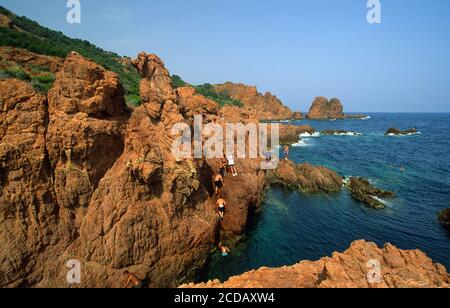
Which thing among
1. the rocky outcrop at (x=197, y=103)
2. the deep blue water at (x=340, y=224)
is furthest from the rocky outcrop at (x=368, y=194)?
the rocky outcrop at (x=197, y=103)

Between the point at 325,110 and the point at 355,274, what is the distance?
525ft

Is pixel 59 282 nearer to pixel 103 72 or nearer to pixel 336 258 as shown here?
pixel 103 72

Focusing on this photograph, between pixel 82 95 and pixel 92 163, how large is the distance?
131 inches

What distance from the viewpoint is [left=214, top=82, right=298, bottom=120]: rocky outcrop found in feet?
443

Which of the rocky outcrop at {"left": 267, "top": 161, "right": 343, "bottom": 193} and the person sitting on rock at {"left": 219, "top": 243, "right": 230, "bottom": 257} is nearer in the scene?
the person sitting on rock at {"left": 219, "top": 243, "right": 230, "bottom": 257}

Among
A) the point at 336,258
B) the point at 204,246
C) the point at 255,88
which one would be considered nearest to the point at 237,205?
the point at 204,246

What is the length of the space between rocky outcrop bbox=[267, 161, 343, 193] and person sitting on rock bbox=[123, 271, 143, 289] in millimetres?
22163

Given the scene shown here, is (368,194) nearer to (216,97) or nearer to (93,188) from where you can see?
(93,188)

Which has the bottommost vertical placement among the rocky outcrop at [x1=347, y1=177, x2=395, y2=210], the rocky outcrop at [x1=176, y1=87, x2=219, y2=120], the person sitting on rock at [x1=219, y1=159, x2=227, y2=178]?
the rocky outcrop at [x1=347, y1=177, x2=395, y2=210]

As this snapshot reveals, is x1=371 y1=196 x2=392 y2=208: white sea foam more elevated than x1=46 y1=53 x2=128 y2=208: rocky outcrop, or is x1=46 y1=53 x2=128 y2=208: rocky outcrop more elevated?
x1=46 y1=53 x2=128 y2=208: rocky outcrop

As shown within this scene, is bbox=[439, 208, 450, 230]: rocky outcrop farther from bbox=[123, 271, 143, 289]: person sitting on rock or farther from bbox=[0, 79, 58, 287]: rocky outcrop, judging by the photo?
bbox=[0, 79, 58, 287]: rocky outcrop

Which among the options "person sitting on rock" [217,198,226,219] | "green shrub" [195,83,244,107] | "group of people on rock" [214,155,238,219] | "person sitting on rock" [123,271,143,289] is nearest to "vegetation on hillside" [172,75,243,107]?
"green shrub" [195,83,244,107]

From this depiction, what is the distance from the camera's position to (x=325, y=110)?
512 ft

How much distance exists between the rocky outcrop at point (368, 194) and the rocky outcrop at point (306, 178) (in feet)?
5.38
